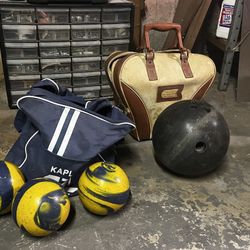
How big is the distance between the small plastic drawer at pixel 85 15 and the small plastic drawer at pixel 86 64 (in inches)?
8.4

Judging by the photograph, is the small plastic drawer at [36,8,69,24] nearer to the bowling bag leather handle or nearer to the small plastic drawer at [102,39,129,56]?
the small plastic drawer at [102,39,129,56]

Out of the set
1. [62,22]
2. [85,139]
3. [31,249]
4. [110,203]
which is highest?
[62,22]

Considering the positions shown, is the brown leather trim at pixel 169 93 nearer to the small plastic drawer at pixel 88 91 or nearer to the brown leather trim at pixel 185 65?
the brown leather trim at pixel 185 65

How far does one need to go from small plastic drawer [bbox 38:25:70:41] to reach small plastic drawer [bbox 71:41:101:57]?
0.07 metres

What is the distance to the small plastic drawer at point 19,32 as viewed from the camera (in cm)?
169

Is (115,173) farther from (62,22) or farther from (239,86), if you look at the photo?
(239,86)

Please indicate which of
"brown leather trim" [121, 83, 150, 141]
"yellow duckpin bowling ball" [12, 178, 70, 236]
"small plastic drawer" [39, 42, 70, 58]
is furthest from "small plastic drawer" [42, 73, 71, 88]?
"yellow duckpin bowling ball" [12, 178, 70, 236]

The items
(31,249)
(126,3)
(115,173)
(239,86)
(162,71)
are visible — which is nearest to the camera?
(31,249)

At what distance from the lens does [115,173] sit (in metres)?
1.20

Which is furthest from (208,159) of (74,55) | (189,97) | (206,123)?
(74,55)

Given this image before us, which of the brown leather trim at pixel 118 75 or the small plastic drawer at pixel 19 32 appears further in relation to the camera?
the small plastic drawer at pixel 19 32

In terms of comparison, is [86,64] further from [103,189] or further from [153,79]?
[103,189]

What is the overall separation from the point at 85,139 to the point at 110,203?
0.85 ft

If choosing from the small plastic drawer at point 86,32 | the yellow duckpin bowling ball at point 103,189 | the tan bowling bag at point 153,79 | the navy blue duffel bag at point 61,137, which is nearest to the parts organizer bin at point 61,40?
the small plastic drawer at point 86,32
